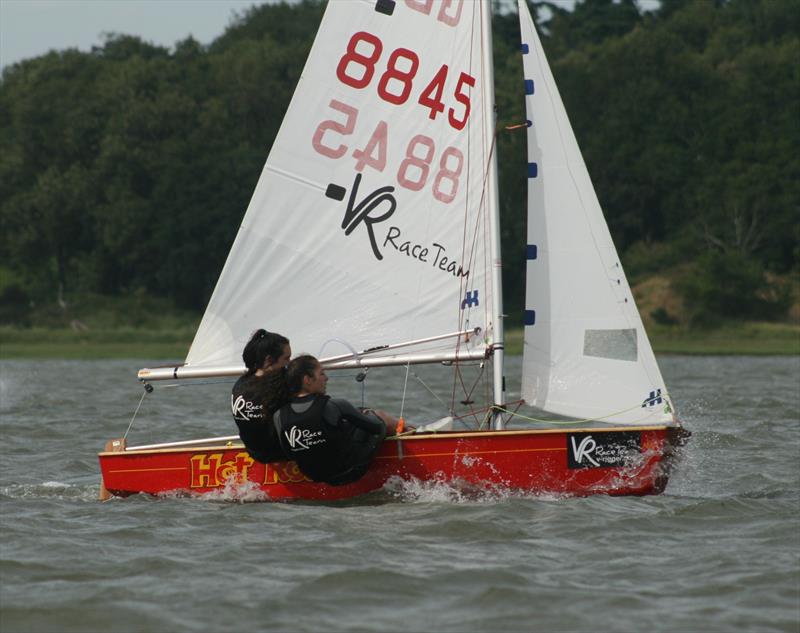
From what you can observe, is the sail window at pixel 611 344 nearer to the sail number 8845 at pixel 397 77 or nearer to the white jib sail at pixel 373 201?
the white jib sail at pixel 373 201

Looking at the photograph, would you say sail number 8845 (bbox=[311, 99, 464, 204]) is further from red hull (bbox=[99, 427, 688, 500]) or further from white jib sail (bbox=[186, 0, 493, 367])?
red hull (bbox=[99, 427, 688, 500])

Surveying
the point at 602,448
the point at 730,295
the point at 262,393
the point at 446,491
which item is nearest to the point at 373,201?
the point at 262,393

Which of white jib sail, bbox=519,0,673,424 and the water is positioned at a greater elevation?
white jib sail, bbox=519,0,673,424

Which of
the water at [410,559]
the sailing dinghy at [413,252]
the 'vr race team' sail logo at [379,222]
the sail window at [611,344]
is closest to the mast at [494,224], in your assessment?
the sailing dinghy at [413,252]

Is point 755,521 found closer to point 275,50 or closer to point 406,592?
point 406,592

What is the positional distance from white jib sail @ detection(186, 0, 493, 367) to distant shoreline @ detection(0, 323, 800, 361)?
23.3 metres

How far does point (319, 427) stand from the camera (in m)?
9.23

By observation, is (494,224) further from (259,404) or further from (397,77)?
(259,404)

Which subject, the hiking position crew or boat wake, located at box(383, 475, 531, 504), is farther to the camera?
boat wake, located at box(383, 475, 531, 504)

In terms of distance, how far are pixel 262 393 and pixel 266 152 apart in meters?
44.5

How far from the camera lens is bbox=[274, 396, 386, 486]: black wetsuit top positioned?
9250 mm

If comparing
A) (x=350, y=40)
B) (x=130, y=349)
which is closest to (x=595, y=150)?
(x=130, y=349)

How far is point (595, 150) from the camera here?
5259 centimetres

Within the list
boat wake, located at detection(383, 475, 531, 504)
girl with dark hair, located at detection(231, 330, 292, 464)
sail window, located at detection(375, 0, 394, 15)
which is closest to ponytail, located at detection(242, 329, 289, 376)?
girl with dark hair, located at detection(231, 330, 292, 464)
